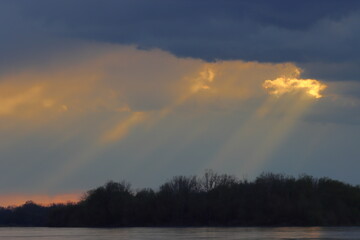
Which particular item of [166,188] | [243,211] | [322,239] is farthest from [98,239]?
[166,188]

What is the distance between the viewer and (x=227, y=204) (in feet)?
531

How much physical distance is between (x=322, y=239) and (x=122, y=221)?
93.8 metres

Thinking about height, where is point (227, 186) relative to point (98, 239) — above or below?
above

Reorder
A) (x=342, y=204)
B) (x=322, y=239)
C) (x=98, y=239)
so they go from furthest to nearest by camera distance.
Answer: (x=342, y=204) < (x=98, y=239) < (x=322, y=239)

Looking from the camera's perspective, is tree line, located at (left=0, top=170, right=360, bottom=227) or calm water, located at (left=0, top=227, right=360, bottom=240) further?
tree line, located at (left=0, top=170, right=360, bottom=227)

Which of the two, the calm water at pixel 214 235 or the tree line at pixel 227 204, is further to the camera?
the tree line at pixel 227 204

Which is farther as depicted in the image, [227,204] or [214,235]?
[227,204]

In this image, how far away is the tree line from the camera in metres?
156

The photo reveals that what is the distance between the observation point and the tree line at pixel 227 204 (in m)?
156

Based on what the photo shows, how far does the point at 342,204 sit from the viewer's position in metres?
156

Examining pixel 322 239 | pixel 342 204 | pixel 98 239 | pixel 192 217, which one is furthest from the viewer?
pixel 192 217

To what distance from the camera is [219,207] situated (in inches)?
6368

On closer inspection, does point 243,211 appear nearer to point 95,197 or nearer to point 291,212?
point 291,212

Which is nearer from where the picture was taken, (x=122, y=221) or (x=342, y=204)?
(x=342, y=204)
